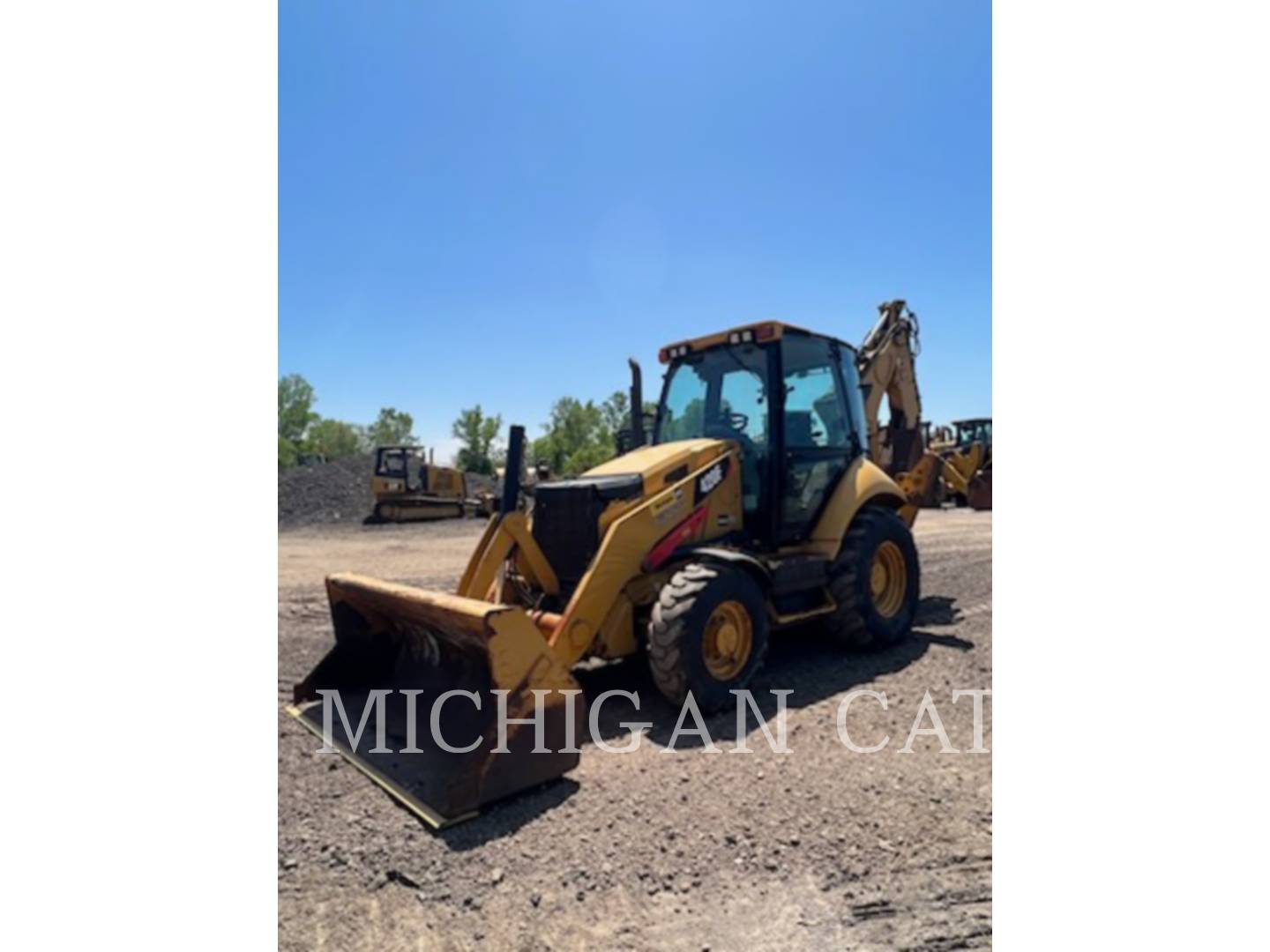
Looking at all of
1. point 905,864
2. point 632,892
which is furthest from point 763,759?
point 632,892

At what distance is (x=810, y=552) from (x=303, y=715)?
3464 mm

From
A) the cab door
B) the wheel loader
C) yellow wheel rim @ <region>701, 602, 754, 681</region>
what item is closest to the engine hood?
the wheel loader

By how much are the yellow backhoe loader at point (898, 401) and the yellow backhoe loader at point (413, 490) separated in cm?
1522

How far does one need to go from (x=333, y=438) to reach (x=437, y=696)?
187 feet

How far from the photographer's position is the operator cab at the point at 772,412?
5.09 metres

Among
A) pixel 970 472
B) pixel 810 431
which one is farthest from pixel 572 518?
pixel 970 472

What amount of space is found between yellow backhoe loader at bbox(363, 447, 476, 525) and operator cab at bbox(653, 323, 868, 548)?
52.4 ft

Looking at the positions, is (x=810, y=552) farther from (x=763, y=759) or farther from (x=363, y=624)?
(x=363, y=624)

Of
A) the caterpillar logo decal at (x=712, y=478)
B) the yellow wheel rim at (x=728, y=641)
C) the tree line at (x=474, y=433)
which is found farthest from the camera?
the tree line at (x=474, y=433)

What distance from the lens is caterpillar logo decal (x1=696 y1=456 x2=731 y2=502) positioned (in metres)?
4.73

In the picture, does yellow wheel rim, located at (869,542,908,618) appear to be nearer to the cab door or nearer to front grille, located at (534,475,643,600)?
the cab door

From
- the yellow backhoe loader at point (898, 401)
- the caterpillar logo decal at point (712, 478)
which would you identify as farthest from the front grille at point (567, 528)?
the yellow backhoe loader at point (898, 401)

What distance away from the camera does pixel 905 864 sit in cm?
271

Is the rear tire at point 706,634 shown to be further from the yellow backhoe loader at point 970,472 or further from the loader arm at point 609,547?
the yellow backhoe loader at point 970,472
